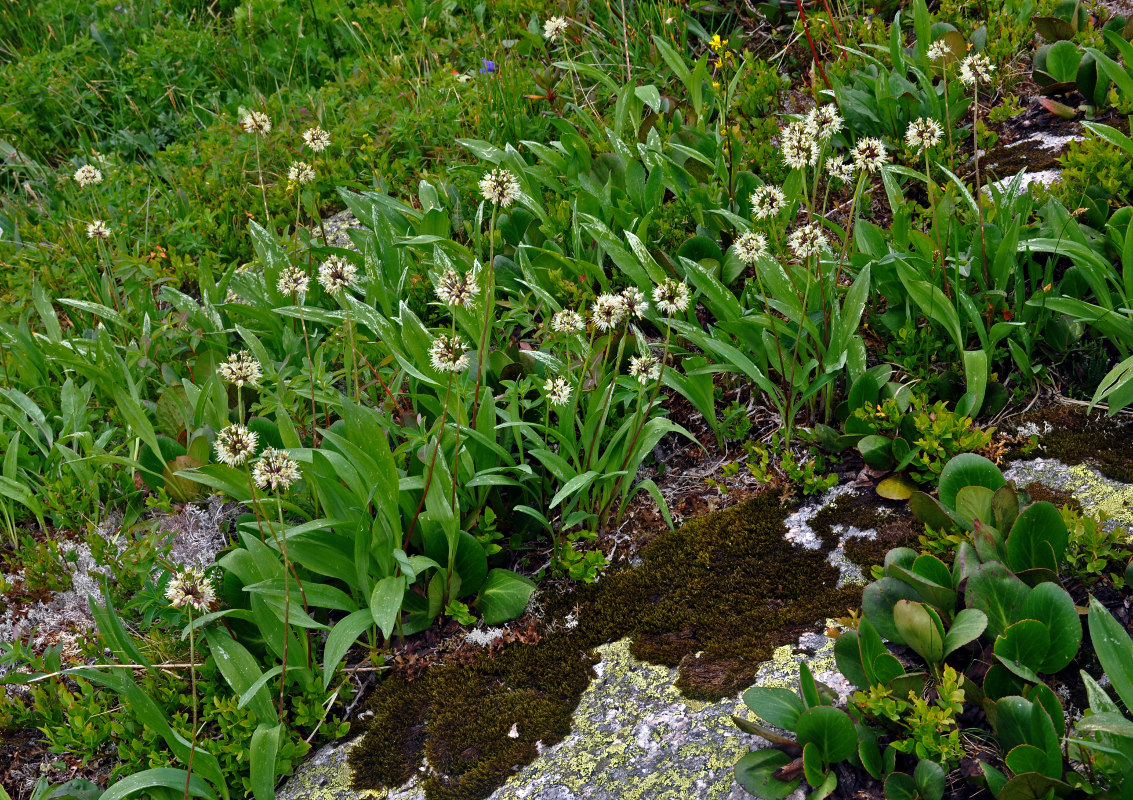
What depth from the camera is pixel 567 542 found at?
2816 millimetres

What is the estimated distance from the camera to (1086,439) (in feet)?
8.71

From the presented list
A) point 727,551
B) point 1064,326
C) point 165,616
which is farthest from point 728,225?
point 165,616

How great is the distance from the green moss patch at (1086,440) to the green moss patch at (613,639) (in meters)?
0.83

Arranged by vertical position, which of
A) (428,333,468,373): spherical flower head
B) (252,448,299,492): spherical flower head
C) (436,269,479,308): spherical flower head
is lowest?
(252,448,299,492): spherical flower head

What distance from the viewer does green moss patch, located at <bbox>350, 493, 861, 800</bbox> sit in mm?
2314

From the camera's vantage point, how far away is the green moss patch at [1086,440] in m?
2.54

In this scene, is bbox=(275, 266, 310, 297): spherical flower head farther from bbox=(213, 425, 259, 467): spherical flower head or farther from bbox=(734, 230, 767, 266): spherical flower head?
bbox=(734, 230, 767, 266): spherical flower head

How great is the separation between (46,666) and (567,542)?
1792 millimetres

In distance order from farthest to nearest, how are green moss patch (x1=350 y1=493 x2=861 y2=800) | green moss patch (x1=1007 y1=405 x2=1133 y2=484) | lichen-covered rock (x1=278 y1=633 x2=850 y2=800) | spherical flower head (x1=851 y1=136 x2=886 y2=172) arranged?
spherical flower head (x1=851 y1=136 x2=886 y2=172) < green moss patch (x1=1007 y1=405 x2=1133 y2=484) < green moss patch (x1=350 y1=493 x2=861 y2=800) < lichen-covered rock (x1=278 y1=633 x2=850 y2=800)

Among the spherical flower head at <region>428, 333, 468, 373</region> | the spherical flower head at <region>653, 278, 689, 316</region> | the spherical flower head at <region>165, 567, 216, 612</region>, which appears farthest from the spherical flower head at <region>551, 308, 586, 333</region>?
the spherical flower head at <region>165, 567, 216, 612</region>

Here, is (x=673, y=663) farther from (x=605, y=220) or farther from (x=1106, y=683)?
(x=605, y=220)

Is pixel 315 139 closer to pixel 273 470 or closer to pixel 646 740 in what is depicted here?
pixel 273 470

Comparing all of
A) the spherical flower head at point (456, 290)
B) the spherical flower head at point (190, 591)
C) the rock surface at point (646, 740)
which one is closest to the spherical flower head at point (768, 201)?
the spherical flower head at point (456, 290)

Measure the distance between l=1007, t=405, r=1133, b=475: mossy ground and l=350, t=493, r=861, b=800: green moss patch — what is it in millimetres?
838
